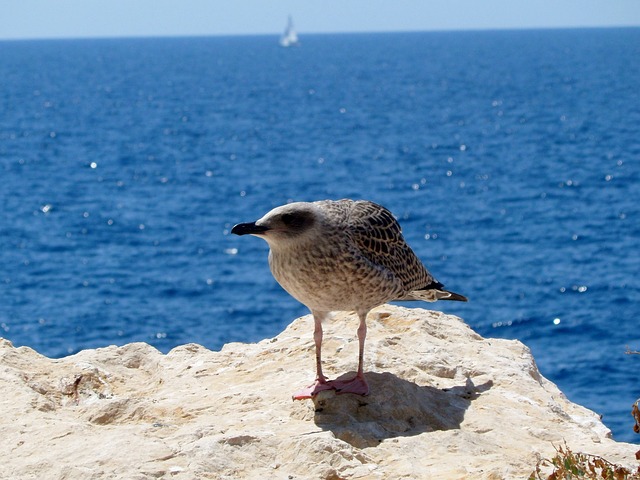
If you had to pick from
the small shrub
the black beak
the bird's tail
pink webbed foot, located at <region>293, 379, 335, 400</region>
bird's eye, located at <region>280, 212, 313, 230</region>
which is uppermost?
bird's eye, located at <region>280, 212, 313, 230</region>

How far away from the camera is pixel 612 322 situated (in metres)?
27.4

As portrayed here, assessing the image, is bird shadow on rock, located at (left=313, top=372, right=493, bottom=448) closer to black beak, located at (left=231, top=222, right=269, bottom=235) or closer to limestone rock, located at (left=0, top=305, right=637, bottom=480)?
limestone rock, located at (left=0, top=305, right=637, bottom=480)

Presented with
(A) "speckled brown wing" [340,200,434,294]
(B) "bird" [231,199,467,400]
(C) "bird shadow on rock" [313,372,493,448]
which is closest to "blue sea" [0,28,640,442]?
(A) "speckled brown wing" [340,200,434,294]

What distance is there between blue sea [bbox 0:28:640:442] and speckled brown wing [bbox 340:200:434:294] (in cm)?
1381

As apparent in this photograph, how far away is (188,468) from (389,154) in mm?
55213

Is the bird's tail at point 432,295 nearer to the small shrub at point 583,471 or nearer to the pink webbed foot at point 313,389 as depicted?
the pink webbed foot at point 313,389

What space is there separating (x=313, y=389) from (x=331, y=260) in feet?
3.11

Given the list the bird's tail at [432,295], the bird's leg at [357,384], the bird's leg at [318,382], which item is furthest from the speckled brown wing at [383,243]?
the bird's leg at [357,384]

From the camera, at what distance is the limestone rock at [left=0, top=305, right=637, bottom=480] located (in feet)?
19.0

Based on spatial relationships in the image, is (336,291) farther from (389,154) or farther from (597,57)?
Result: (597,57)

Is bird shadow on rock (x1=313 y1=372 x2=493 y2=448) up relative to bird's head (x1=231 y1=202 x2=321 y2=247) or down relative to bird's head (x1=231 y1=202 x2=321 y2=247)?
down

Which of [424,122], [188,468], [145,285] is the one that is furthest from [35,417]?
[424,122]

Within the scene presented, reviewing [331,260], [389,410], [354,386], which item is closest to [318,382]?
[354,386]

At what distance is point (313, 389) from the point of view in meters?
6.91
